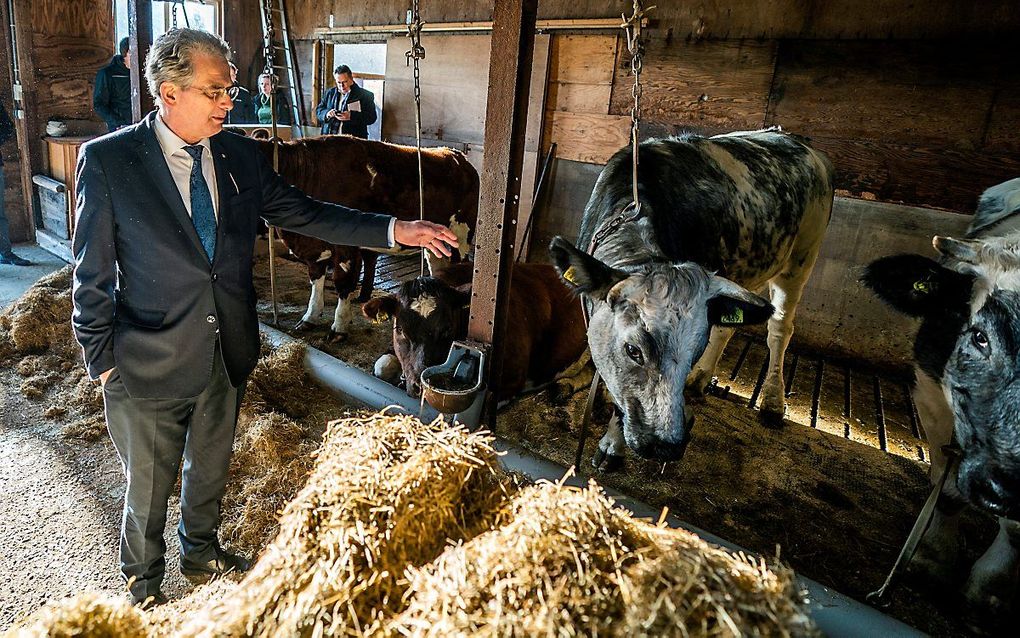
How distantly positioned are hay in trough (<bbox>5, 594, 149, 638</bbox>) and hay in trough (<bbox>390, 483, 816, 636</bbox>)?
2.14ft

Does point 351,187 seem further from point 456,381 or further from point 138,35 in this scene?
point 456,381

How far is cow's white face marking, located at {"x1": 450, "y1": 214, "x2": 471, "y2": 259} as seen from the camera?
6789mm

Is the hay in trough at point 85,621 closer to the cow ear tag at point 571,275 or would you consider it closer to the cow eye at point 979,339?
the cow ear tag at point 571,275

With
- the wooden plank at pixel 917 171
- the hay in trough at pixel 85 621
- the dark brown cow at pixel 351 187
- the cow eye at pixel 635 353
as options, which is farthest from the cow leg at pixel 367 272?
the hay in trough at pixel 85 621

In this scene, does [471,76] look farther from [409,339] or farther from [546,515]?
[546,515]

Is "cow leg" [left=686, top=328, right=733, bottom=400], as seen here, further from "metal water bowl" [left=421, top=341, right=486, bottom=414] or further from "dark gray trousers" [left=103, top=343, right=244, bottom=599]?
"dark gray trousers" [left=103, top=343, right=244, bottom=599]

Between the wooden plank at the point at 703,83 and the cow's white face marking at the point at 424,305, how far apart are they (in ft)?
14.9

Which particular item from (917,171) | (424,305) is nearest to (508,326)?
(424,305)

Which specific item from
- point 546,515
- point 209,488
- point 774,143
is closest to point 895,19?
point 774,143

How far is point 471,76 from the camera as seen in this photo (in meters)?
8.59

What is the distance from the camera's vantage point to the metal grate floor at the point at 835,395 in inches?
184

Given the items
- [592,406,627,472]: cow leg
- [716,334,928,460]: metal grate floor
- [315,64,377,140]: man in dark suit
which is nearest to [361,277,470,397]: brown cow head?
[592,406,627,472]: cow leg

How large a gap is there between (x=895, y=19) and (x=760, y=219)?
10.7ft

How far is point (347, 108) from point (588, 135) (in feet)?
11.2
